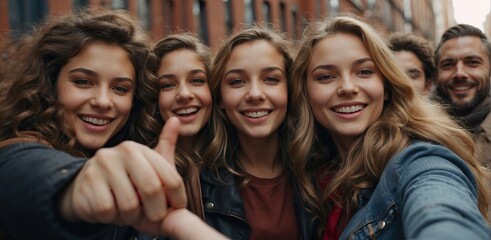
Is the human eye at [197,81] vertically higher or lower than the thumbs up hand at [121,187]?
lower

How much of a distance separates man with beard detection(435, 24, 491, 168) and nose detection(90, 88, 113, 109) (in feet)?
9.95

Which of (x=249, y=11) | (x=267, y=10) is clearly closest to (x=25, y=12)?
(x=249, y=11)

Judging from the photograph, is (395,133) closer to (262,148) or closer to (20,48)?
(262,148)

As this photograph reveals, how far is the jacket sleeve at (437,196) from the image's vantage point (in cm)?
118

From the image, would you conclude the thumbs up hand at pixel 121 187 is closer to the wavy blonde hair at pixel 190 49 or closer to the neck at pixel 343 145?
the neck at pixel 343 145

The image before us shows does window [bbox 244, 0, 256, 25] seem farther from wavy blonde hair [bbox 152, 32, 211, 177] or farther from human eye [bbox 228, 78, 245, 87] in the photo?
human eye [bbox 228, 78, 245, 87]

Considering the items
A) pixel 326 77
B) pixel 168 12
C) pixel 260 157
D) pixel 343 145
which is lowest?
pixel 260 157

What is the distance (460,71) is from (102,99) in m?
3.36

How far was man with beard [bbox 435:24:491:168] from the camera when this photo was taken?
162 inches

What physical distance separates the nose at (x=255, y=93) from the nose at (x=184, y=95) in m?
0.43

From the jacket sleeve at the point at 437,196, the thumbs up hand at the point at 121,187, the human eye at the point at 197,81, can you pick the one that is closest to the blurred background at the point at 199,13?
the human eye at the point at 197,81

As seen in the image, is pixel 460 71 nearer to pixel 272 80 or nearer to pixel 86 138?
pixel 272 80

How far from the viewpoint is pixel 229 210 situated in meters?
2.74

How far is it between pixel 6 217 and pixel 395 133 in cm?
188
